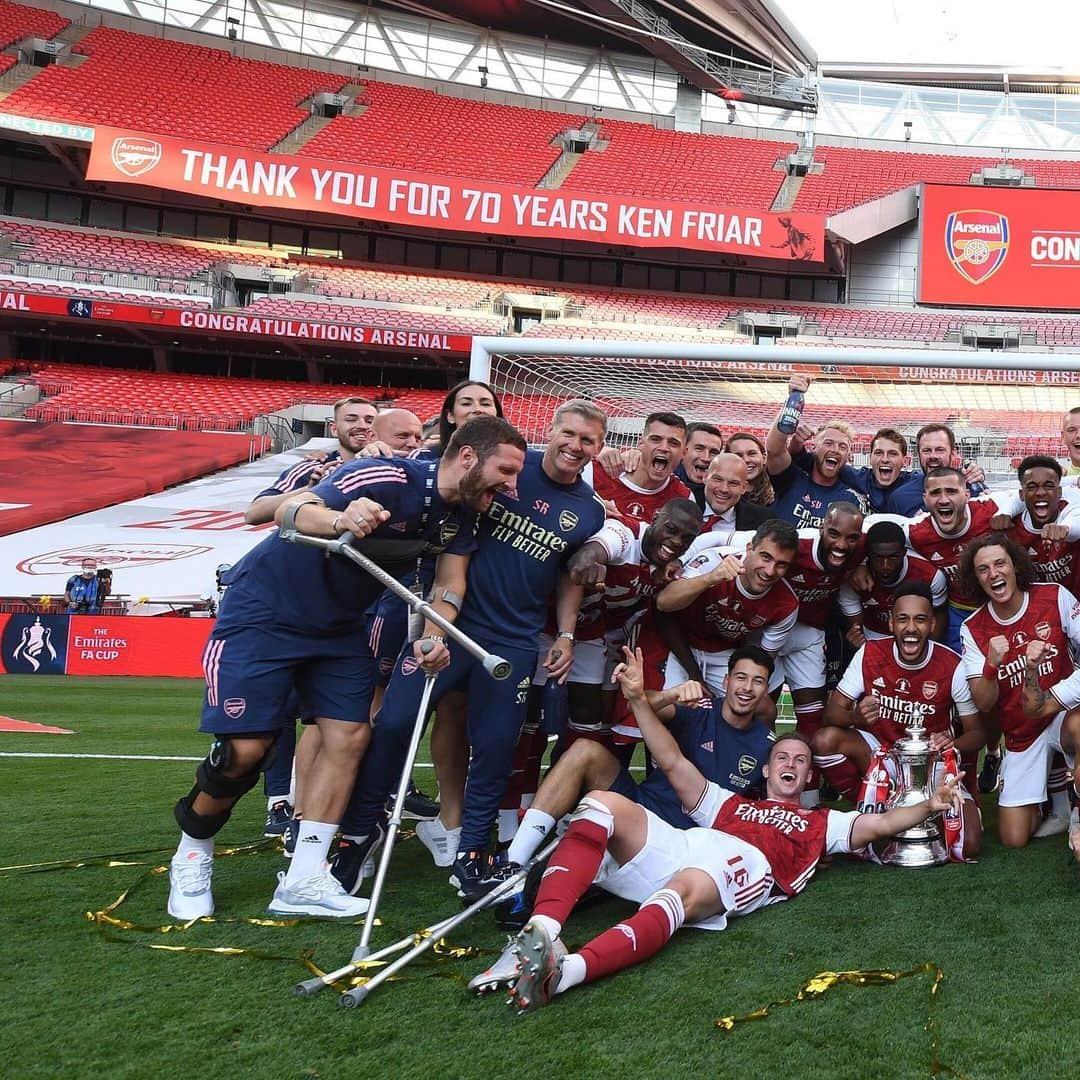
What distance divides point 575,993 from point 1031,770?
270 cm

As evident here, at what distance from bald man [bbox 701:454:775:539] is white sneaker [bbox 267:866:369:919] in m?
2.51

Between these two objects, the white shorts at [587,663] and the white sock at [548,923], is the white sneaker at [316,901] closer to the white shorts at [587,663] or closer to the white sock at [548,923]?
the white sock at [548,923]

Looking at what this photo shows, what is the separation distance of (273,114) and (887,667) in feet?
101

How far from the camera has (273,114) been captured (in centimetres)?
3019

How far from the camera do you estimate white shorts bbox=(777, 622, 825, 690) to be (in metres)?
5.03

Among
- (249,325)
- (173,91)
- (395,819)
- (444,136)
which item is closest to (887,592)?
(395,819)

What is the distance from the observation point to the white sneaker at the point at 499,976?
2.69 m

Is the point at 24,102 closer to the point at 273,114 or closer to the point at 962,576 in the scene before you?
the point at 273,114

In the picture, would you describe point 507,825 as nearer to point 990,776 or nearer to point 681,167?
point 990,776

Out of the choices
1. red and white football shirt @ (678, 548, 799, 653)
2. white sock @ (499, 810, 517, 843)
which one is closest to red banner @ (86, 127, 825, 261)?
red and white football shirt @ (678, 548, 799, 653)

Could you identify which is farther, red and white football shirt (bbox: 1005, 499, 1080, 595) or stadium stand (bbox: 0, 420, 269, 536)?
stadium stand (bbox: 0, 420, 269, 536)

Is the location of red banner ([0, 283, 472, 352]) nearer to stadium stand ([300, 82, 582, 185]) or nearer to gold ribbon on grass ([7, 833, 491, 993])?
stadium stand ([300, 82, 582, 185])

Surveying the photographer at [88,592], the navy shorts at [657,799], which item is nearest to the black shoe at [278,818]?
the navy shorts at [657,799]

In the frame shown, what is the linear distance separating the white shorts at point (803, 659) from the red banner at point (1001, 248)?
2809 cm
